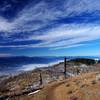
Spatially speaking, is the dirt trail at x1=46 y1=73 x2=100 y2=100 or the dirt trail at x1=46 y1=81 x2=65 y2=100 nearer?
the dirt trail at x1=46 y1=73 x2=100 y2=100

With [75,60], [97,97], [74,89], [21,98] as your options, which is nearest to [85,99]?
[97,97]

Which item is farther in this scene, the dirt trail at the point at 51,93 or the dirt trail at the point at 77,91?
the dirt trail at the point at 51,93

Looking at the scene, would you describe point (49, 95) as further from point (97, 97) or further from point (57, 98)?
point (97, 97)

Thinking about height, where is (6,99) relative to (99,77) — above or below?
below

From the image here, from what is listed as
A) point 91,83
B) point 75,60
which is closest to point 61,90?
point 91,83

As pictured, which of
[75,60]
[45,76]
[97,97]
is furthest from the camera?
[75,60]

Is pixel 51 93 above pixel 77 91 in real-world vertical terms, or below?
below

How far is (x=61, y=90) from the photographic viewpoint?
102ft

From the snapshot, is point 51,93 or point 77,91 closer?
point 77,91

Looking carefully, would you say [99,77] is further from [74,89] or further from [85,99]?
[85,99]

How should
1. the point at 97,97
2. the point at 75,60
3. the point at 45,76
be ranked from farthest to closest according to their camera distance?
the point at 75,60, the point at 45,76, the point at 97,97

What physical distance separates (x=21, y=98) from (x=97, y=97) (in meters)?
10.4

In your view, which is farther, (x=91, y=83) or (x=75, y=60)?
(x=75, y=60)

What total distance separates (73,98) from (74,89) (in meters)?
2.80
